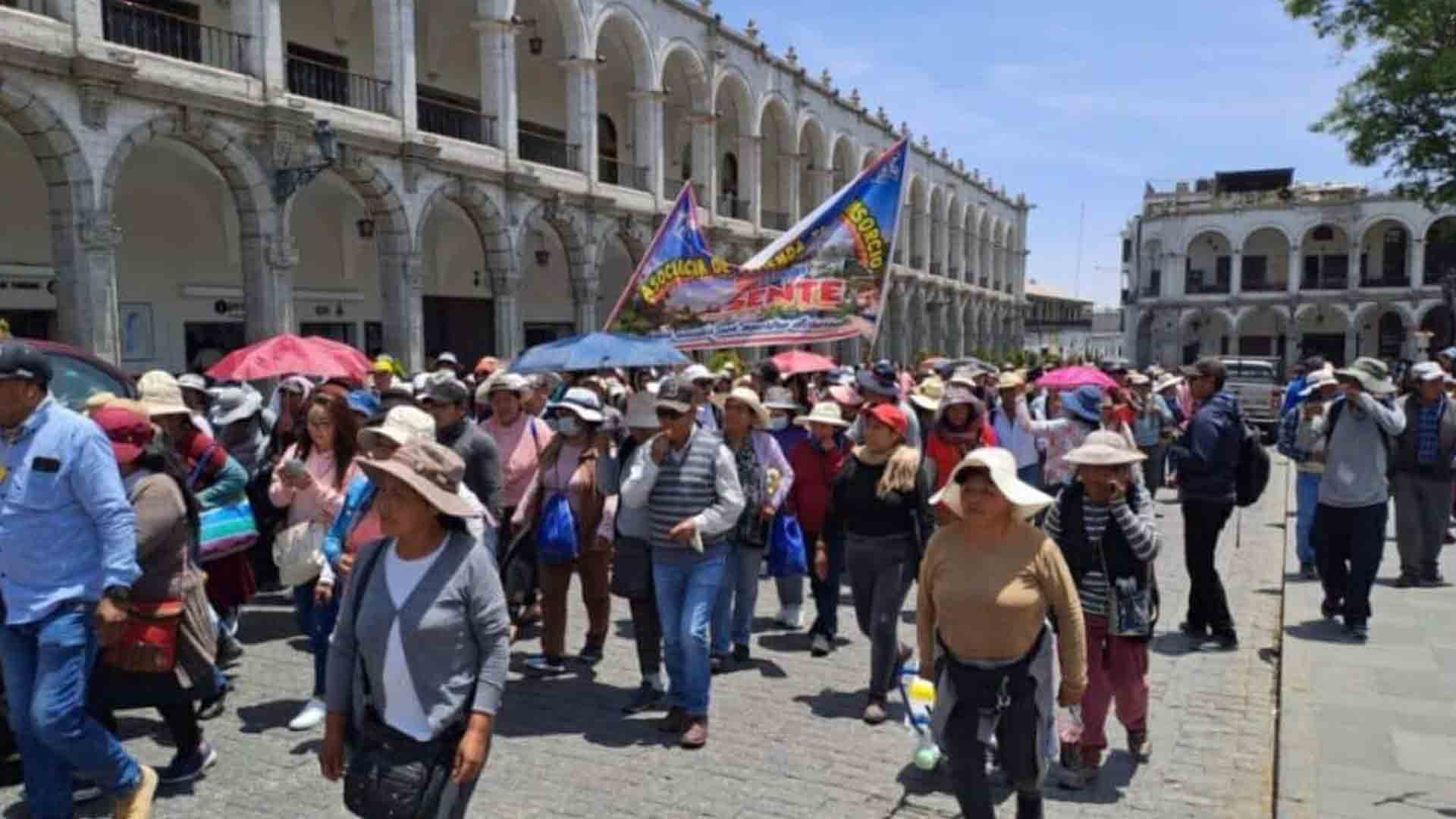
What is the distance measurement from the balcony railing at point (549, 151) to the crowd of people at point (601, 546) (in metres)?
13.5

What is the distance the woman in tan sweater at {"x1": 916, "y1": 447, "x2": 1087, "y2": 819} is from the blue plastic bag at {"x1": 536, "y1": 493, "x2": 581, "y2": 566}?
8.51 ft

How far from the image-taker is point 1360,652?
6.61 meters

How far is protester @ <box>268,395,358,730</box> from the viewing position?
526 centimetres

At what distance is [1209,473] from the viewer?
6574 mm

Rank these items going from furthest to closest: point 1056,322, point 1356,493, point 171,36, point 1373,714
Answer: point 1056,322 → point 171,36 → point 1356,493 → point 1373,714

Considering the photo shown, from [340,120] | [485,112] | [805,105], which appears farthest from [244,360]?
[805,105]

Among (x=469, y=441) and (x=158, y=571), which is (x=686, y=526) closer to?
(x=469, y=441)

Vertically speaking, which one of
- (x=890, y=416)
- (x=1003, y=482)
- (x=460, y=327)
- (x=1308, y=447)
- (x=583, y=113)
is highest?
(x=583, y=113)

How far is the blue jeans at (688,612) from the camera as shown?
509 cm

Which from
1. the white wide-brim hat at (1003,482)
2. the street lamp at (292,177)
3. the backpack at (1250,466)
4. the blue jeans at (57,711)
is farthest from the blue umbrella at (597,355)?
the street lamp at (292,177)

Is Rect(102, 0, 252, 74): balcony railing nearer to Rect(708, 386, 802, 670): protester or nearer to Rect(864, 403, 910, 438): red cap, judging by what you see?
Rect(708, 386, 802, 670): protester

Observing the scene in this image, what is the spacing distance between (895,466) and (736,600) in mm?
1790

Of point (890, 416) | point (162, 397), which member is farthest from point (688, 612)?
point (162, 397)

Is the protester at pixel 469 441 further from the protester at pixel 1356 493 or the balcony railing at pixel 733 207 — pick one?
the balcony railing at pixel 733 207
